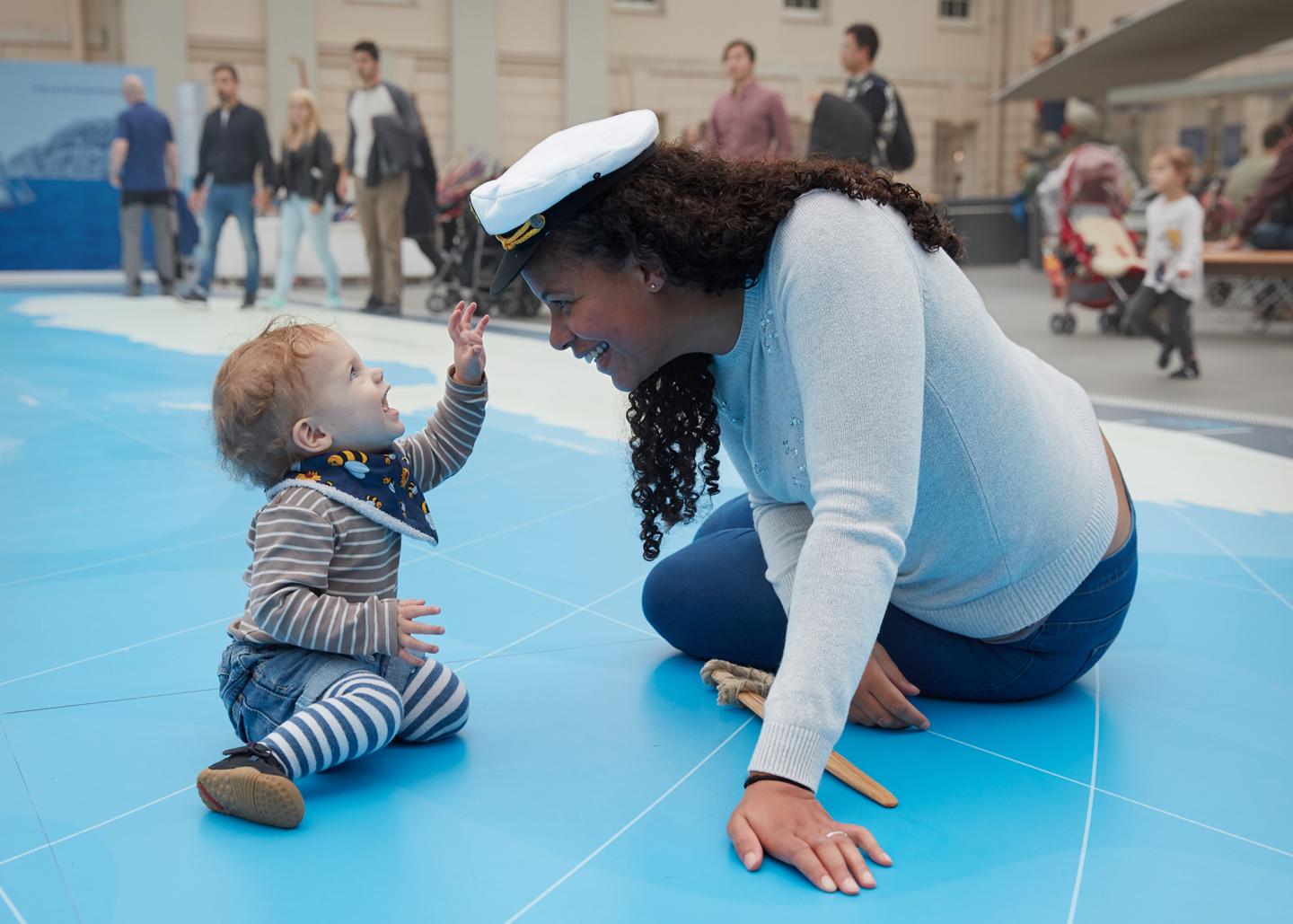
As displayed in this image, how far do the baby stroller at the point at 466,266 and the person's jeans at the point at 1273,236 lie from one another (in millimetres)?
4948

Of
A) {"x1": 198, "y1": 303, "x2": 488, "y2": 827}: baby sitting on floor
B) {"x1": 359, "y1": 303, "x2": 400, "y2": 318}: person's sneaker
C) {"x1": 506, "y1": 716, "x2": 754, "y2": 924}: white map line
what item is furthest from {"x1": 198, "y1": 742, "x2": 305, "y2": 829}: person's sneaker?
{"x1": 359, "y1": 303, "x2": 400, "y2": 318}: person's sneaker

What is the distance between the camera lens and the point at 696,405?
→ 1.96 meters

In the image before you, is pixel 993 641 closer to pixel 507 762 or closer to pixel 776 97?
pixel 507 762

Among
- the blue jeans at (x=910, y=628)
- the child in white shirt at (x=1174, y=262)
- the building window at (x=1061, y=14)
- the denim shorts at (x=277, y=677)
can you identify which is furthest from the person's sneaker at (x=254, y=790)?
the building window at (x=1061, y=14)

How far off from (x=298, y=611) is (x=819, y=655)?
29.3 inches

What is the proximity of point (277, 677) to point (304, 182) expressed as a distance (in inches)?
321

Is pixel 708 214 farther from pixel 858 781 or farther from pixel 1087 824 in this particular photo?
pixel 1087 824

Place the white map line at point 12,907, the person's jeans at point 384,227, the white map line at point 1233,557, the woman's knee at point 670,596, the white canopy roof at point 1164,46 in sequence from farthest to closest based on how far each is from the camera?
1. the person's jeans at point 384,227
2. the white canopy roof at point 1164,46
3. the white map line at point 1233,557
4. the woman's knee at point 670,596
5. the white map line at point 12,907

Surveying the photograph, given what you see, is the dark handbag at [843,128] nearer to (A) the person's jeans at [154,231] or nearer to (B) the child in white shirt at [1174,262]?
(B) the child in white shirt at [1174,262]

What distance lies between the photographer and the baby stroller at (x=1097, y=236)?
25.7 feet

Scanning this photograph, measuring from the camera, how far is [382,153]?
866 centimetres

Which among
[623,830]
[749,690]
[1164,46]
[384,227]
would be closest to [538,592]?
[749,690]

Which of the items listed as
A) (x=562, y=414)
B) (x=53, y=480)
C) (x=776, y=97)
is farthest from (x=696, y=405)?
(x=776, y=97)

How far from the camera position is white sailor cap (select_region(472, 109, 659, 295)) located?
158 centimetres
